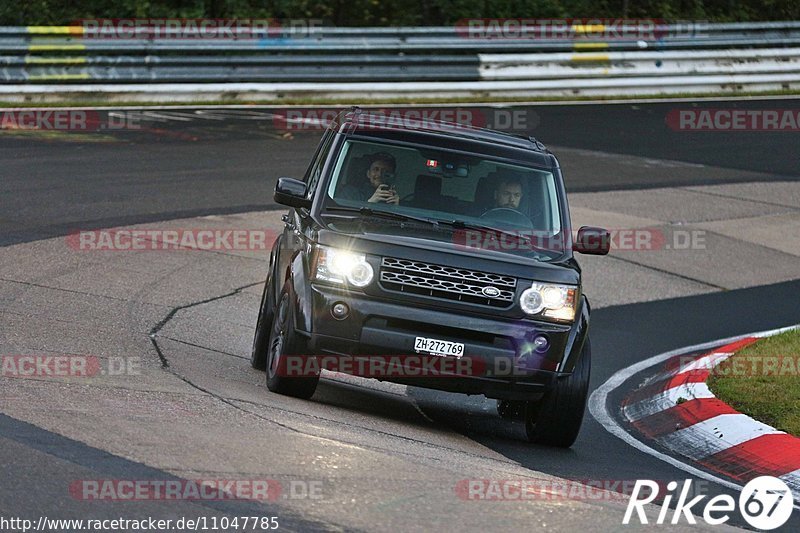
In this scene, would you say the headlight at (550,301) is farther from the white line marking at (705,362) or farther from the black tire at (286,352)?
the white line marking at (705,362)

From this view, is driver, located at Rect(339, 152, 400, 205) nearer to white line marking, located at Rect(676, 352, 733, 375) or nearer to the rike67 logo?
the rike67 logo

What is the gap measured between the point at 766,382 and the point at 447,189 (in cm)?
295

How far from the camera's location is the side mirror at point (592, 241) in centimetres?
890

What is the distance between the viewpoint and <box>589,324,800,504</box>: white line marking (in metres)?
8.01

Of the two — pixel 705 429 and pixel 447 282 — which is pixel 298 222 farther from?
pixel 705 429

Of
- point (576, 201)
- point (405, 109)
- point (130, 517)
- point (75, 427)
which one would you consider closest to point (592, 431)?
point (75, 427)

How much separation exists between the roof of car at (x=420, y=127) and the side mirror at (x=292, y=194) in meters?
0.65

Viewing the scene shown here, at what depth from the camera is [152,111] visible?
2219 centimetres

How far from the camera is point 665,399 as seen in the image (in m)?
9.84

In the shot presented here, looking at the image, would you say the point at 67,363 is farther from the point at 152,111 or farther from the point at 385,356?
the point at 152,111

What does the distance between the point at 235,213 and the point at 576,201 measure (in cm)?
487

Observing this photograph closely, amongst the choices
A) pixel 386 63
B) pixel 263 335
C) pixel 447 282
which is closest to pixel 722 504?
pixel 447 282

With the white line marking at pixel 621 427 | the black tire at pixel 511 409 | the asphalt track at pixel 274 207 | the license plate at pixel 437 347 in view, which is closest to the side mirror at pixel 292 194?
the asphalt track at pixel 274 207

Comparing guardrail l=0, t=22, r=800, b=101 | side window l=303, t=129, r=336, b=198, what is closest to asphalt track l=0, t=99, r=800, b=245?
guardrail l=0, t=22, r=800, b=101
